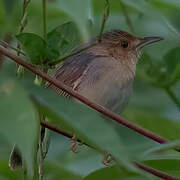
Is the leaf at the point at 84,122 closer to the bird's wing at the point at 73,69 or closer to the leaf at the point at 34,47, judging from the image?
the leaf at the point at 34,47

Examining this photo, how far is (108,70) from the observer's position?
151 inches

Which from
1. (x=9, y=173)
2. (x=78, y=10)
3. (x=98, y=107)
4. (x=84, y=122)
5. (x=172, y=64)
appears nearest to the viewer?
(x=78, y=10)

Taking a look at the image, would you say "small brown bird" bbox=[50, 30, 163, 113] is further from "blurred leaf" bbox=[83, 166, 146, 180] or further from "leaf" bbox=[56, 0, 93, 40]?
"leaf" bbox=[56, 0, 93, 40]

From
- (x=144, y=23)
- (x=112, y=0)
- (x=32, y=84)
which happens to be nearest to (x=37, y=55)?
(x=32, y=84)

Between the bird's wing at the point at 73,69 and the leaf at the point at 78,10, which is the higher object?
the leaf at the point at 78,10

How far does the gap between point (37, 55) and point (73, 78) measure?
1576mm

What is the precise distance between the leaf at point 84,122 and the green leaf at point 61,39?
0.38 metres

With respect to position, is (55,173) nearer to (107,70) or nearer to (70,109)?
(107,70)

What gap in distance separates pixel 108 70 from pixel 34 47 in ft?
5.73

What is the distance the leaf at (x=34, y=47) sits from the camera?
2.07 m

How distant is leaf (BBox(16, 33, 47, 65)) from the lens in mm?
2066

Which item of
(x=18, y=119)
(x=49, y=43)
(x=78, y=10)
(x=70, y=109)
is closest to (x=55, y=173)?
(x=49, y=43)

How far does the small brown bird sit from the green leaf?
96 cm

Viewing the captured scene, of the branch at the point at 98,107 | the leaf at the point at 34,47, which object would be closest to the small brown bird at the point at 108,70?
the leaf at the point at 34,47
